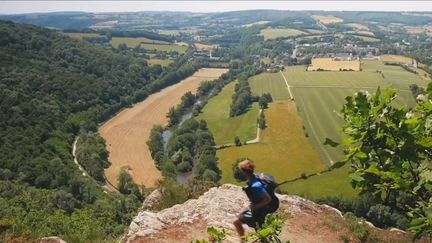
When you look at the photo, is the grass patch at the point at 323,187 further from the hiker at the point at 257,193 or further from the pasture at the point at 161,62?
the pasture at the point at 161,62

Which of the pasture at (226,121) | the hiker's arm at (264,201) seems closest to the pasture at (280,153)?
the pasture at (226,121)

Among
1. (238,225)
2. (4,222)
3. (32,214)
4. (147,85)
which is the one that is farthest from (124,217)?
(147,85)

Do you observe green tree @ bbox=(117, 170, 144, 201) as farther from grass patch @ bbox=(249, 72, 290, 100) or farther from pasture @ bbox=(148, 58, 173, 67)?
pasture @ bbox=(148, 58, 173, 67)

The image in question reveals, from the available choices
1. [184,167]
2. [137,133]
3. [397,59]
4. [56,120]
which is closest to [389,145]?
[184,167]

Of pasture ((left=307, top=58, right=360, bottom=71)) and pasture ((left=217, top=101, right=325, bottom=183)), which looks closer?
pasture ((left=217, top=101, right=325, bottom=183))

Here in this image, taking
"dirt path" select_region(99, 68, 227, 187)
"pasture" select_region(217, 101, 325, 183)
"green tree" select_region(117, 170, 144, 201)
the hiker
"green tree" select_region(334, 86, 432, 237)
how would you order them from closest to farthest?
1. "green tree" select_region(334, 86, 432, 237)
2. the hiker
3. "green tree" select_region(117, 170, 144, 201)
4. "pasture" select_region(217, 101, 325, 183)
5. "dirt path" select_region(99, 68, 227, 187)

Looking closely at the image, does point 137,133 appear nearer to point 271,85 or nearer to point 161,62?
point 271,85

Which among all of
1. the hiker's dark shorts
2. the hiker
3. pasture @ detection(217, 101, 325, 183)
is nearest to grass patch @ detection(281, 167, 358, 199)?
pasture @ detection(217, 101, 325, 183)
